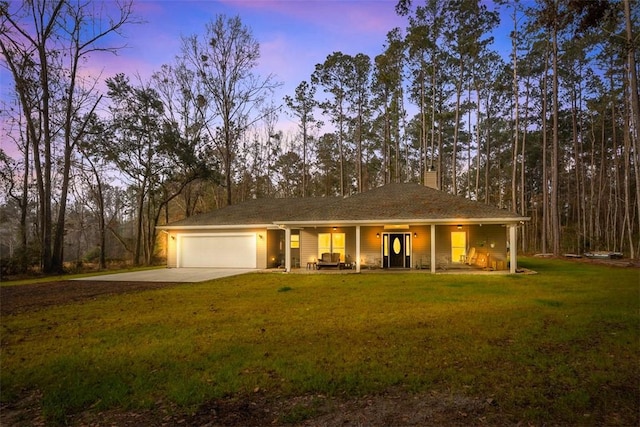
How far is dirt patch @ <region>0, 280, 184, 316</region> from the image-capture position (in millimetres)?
9834

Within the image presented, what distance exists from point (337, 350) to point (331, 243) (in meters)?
13.1

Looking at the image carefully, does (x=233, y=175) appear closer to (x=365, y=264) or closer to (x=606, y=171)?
(x=365, y=264)

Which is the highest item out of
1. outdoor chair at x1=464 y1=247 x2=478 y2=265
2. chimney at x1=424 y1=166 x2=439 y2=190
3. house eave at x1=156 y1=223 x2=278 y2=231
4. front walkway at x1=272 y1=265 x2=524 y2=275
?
chimney at x1=424 y1=166 x2=439 y2=190

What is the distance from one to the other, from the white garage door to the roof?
89cm

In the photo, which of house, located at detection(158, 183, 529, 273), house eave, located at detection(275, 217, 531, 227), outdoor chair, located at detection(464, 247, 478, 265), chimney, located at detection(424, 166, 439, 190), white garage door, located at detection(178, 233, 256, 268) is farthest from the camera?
chimney, located at detection(424, 166, 439, 190)

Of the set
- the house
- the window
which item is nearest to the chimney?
the house

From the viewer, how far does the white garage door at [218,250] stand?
19.4 m

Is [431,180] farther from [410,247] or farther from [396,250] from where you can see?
[396,250]

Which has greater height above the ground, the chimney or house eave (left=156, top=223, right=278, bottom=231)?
the chimney

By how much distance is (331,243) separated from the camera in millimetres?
18500

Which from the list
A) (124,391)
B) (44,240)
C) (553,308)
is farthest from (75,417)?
(44,240)

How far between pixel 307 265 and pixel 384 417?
14994 mm

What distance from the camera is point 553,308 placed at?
8.20m

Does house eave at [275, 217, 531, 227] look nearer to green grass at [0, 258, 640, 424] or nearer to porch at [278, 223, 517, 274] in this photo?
porch at [278, 223, 517, 274]
